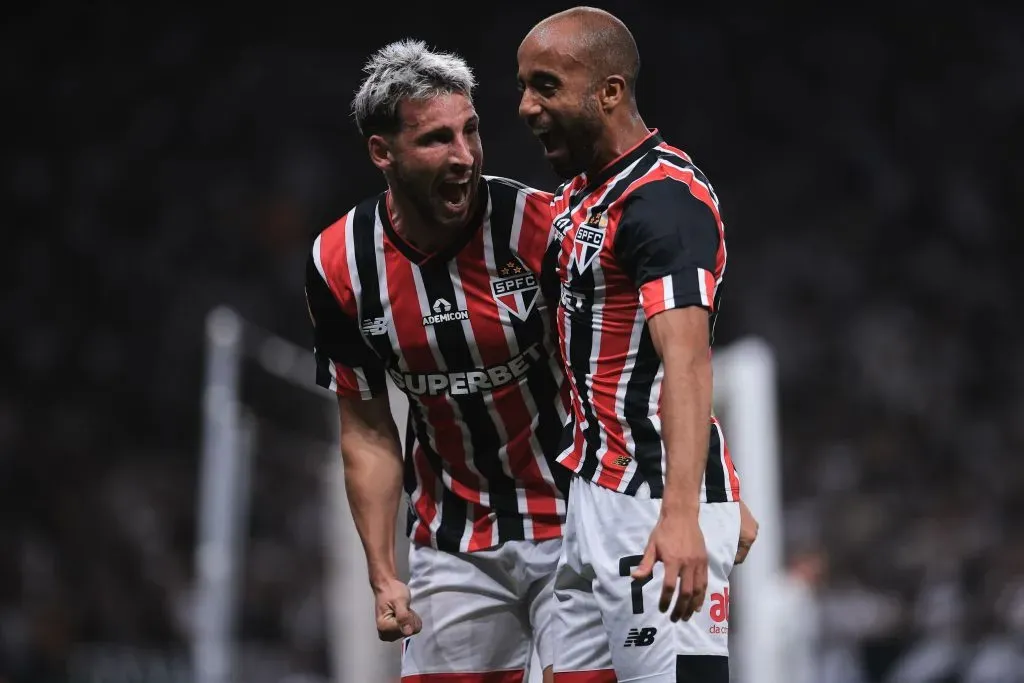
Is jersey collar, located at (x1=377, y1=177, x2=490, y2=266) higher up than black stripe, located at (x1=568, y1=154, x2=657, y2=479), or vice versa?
jersey collar, located at (x1=377, y1=177, x2=490, y2=266)

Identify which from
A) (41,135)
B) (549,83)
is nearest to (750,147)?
(41,135)

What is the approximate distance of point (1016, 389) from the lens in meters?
A: 12.1

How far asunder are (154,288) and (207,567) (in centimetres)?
610

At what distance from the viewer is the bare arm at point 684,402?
8.43 ft

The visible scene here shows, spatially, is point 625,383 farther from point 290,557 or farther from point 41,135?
point 41,135

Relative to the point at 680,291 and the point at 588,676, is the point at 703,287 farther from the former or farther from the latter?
the point at 588,676

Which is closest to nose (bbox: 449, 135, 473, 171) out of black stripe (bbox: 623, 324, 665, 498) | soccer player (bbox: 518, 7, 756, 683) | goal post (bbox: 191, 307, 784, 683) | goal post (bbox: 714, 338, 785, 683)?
soccer player (bbox: 518, 7, 756, 683)

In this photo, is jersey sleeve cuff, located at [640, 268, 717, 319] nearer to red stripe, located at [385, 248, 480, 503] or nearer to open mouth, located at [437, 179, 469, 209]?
open mouth, located at [437, 179, 469, 209]

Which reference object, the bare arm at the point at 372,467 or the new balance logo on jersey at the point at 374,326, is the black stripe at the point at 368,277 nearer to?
the new balance logo on jersey at the point at 374,326

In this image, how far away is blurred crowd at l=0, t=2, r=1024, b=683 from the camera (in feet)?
36.2

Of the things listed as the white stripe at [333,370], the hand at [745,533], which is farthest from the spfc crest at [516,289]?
the hand at [745,533]

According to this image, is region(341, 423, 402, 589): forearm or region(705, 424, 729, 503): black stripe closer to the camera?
region(705, 424, 729, 503): black stripe

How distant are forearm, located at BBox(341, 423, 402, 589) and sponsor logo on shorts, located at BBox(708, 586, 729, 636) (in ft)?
2.97

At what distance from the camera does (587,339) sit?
2953 millimetres
